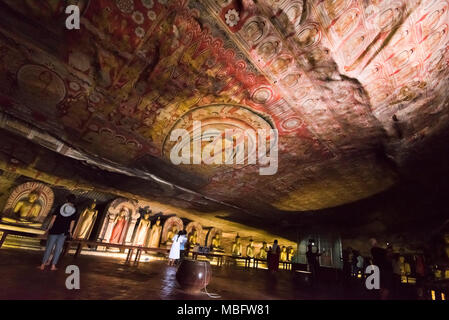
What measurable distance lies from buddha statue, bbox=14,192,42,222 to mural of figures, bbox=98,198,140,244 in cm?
237

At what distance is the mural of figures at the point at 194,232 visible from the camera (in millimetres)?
12176

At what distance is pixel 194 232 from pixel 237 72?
35.7 feet

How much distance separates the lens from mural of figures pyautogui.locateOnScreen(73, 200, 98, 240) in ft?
27.6

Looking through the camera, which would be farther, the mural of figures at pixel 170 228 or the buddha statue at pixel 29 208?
the mural of figures at pixel 170 228

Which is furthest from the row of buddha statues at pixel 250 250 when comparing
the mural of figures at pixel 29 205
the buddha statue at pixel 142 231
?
the mural of figures at pixel 29 205

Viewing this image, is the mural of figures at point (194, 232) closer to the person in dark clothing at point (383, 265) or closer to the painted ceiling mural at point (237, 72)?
the painted ceiling mural at point (237, 72)

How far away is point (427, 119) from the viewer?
4469 millimetres

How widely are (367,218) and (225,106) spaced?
9.28 m

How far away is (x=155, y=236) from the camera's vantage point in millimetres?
10859

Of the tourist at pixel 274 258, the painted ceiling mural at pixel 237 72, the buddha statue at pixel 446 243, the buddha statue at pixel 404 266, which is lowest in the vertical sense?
the tourist at pixel 274 258

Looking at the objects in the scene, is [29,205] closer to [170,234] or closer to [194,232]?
[170,234]

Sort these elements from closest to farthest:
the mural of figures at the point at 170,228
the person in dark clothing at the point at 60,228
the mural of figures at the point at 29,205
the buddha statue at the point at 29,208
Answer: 1. the person in dark clothing at the point at 60,228
2. the mural of figures at the point at 29,205
3. the buddha statue at the point at 29,208
4. the mural of figures at the point at 170,228

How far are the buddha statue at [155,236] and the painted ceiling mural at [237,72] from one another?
624 cm

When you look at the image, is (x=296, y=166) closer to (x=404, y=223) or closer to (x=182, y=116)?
(x=182, y=116)
